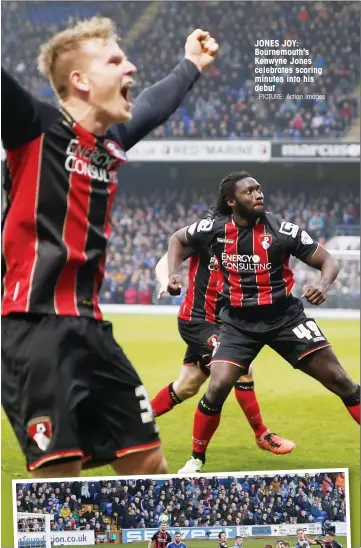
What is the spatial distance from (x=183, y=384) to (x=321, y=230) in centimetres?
112

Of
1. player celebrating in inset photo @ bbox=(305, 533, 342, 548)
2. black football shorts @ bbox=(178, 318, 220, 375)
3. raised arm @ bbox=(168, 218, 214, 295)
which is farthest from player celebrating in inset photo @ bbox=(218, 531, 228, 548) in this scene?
raised arm @ bbox=(168, 218, 214, 295)

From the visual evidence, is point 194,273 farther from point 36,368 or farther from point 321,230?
point 36,368

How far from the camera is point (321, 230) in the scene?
534 centimetres

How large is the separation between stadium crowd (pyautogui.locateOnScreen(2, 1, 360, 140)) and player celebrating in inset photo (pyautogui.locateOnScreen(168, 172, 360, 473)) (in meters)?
0.47

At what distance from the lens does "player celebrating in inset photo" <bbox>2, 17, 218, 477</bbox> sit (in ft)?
10.4

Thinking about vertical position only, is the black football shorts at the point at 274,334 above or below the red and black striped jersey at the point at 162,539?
above

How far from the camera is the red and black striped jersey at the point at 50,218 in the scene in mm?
3209

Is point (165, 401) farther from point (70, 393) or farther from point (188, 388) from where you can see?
point (70, 393)

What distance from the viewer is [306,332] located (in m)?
4.73

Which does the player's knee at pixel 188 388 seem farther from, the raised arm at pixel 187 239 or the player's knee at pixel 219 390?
the raised arm at pixel 187 239

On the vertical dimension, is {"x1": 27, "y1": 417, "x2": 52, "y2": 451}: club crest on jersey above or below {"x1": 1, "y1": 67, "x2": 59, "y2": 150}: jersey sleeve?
below

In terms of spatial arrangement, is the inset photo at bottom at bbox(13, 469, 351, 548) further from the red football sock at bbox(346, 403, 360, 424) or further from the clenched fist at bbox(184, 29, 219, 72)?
the clenched fist at bbox(184, 29, 219, 72)

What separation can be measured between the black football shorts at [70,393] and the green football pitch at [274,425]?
1389mm

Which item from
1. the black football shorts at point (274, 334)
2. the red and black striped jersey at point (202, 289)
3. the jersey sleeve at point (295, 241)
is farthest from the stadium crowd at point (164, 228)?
the black football shorts at point (274, 334)
